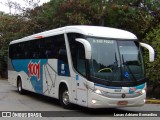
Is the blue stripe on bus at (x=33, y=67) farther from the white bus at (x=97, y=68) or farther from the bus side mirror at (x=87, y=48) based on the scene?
the bus side mirror at (x=87, y=48)

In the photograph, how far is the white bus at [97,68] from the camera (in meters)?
12.1

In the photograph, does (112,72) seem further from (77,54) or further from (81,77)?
(77,54)

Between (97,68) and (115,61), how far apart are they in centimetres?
72

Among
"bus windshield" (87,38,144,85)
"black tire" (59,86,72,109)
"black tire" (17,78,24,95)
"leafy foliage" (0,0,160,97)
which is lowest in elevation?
"black tire" (17,78,24,95)

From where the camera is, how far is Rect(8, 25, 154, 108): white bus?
12.1 meters

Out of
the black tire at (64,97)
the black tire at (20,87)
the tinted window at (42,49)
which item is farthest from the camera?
the black tire at (20,87)

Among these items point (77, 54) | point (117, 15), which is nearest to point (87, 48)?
point (77, 54)

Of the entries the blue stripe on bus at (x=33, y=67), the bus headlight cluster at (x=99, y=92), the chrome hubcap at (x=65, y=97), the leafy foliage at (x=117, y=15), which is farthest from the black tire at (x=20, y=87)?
the bus headlight cluster at (x=99, y=92)

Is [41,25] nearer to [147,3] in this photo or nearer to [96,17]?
[96,17]

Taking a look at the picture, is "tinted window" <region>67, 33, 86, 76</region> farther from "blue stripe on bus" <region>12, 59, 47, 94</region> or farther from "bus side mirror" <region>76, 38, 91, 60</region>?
"blue stripe on bus" <region>12, 59, 47, 94</region>

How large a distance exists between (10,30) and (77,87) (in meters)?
28.0

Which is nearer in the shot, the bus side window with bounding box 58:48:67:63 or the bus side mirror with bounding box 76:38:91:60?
the bus side mirror with bounding box 76:38:91:60

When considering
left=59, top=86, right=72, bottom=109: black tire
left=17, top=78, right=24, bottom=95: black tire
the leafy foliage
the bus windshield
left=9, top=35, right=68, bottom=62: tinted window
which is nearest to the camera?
the bus windshield

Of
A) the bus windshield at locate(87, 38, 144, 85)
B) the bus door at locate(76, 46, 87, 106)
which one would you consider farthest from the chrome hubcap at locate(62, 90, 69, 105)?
the bus windshield at locate(87, 38, 144, 85)
